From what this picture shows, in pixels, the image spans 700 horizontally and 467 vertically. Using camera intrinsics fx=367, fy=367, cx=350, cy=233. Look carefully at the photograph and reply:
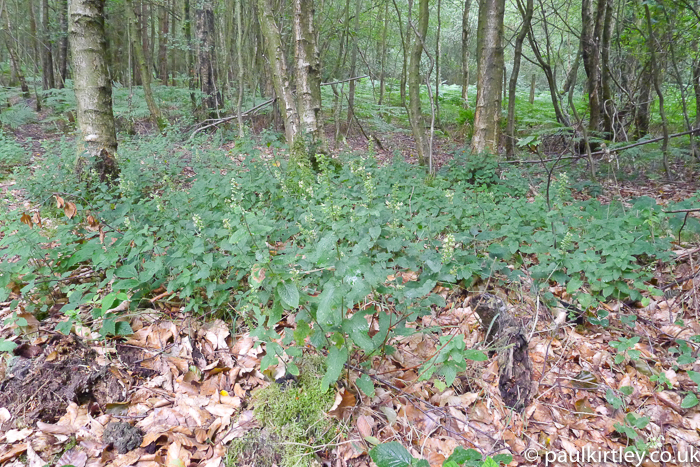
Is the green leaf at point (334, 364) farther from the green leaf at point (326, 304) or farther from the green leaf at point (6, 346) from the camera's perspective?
the green leaf at point (6, 346)

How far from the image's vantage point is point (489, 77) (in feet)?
18.5

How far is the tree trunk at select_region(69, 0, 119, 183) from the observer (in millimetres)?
3943

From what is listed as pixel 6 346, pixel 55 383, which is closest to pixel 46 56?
pixel 6 346

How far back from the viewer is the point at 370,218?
2.46m

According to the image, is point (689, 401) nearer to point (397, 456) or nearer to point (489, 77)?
point (397, 456)

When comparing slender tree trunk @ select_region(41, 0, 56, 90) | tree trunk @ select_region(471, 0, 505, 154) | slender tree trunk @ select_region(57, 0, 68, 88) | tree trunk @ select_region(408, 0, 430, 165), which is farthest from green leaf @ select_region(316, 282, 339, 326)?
slender tree trunk @ select_region(41, 0, 56, 90)

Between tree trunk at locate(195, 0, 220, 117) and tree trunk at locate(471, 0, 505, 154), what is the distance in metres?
6.98

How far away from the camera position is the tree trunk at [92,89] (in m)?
3.94

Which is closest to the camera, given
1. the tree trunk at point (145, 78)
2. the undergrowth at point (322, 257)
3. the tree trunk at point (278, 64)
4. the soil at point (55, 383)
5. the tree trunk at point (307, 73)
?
the undergrowth at point (322, 257)

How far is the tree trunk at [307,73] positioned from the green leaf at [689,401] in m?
4.34

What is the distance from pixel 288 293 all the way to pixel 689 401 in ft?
7.20

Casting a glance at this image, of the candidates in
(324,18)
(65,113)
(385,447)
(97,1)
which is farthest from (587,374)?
(65,113)

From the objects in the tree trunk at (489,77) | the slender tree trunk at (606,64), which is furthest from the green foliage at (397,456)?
the slender tree trunk at (606,64)

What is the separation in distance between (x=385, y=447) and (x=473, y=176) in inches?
180
